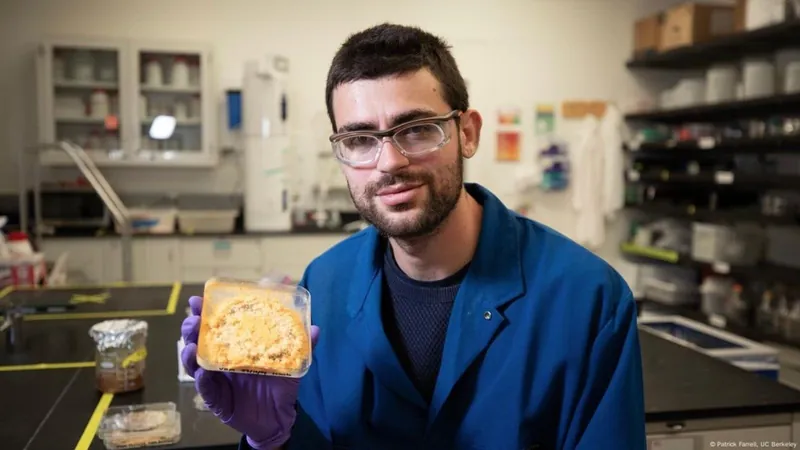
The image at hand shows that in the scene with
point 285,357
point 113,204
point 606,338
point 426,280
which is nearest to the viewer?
point 285,357

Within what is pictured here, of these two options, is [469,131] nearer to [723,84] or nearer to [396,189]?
[396,189]

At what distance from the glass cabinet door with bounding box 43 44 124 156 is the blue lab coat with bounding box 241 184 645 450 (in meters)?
3.93

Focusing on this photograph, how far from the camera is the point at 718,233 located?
454cm

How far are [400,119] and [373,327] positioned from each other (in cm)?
41

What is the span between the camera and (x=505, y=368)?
125 cm

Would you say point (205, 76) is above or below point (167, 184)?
above

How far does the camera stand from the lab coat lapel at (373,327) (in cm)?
128

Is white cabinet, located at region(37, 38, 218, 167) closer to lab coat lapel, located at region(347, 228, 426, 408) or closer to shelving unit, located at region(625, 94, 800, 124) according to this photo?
shelving unit, located at region(625, 94, 800, 124)

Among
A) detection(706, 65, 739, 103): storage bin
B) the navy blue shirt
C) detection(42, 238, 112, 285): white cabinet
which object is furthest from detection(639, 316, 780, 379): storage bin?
detection(42, 238, 112, 285): white cabinet

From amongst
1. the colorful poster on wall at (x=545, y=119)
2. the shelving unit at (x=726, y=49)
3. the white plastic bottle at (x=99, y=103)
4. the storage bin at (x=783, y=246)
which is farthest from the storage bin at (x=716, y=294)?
the white plastic bottle at (x=99, y=103)

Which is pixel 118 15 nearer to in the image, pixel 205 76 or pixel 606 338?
pixel 205 76

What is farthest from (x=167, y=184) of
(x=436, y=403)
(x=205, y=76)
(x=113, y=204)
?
(x=436, y=403)

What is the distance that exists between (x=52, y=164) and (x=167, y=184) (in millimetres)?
783

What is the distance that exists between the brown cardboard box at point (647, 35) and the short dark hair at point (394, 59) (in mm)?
4543
